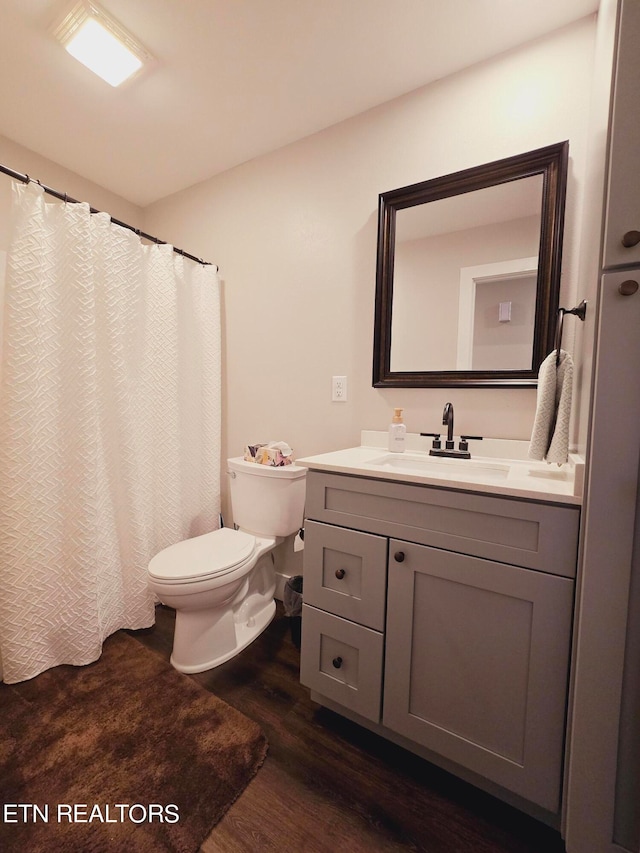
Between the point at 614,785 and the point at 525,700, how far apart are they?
0.61 ft

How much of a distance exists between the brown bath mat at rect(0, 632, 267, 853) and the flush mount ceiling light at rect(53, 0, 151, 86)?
2405 mm

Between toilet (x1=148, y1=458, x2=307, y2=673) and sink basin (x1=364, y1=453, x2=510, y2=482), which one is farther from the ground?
sink basin (x1=364, y1=453, x2=510, y2=482)

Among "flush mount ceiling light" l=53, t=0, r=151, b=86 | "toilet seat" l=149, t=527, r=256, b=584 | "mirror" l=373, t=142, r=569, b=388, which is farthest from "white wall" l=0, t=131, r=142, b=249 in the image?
"mirror" l=373, t=142, r=569, b=388

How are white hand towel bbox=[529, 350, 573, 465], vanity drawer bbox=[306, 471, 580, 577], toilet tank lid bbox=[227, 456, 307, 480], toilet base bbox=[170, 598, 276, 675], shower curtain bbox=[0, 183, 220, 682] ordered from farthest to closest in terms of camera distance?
toilet tank lid bbox=[227, 456, 307, 480] < toilet base bbox=[170, 598, 276, 675] < shower curtain bbox=[0, 183, 220, 682] < white hand towel bbox=[529, 350, 573, 465] < vanity drawer bbox=[306, 471, 580, 577]

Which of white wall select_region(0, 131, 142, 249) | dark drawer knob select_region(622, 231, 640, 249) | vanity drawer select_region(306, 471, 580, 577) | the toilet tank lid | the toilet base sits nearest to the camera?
dark drawer knob select_region(622, 231, 640, 249)

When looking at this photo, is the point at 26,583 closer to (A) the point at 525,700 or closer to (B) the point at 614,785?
(A) the point at 525,700

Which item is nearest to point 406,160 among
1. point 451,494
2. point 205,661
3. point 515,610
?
point 451,494

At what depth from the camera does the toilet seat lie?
1.32 m

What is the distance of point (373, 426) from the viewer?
163 centimetres

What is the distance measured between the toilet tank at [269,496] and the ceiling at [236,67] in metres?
1.64

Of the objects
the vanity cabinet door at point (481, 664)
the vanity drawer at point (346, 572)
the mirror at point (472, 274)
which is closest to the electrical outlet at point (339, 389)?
the mirror at point (472, 274)

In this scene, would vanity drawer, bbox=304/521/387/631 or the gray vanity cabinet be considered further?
vanity drawer, bbox=304/521/387/631

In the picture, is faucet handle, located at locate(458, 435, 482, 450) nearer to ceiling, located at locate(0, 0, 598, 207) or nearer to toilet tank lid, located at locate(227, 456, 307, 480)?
toilet tank lid, located at locate(227, 456, 307, 480)

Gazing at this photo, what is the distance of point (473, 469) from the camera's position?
1.24 meters
